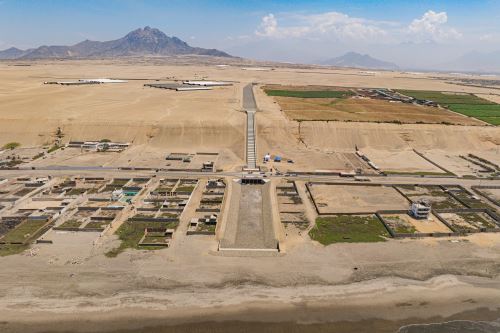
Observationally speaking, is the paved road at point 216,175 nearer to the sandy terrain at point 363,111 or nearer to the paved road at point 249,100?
the sandy terrain at point 363,111

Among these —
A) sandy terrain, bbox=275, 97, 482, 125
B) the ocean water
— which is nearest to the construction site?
sandy terrain, bbox=275, 97, 482, 125

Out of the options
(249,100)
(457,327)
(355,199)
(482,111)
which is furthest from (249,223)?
(482,111)

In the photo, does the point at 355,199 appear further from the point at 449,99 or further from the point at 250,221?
the point at 449,99

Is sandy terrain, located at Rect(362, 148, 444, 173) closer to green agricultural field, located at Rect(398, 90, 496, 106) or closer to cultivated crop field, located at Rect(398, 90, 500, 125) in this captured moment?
cultivated crop field, located at Rect(398, 90, 500, 125)

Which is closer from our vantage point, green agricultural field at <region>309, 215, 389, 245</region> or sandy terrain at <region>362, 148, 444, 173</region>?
green agricultural field at <region>309, 215, 389, 245</region>

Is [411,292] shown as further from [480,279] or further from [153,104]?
[153,104]

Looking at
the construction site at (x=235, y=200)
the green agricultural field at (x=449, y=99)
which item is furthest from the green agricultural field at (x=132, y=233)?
the green agricultural field at (x=449, y=99)
